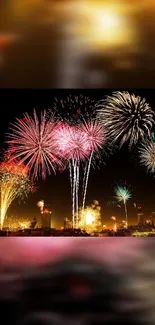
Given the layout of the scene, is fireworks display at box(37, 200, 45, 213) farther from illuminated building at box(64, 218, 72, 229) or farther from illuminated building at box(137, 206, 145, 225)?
illuminated building at box(137, 206, 145, 225)

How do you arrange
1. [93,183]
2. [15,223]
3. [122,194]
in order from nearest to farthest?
[15,223], [93,183], [122,194]

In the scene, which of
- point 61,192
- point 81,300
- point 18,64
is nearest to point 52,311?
point 81,300

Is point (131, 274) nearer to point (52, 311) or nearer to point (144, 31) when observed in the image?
point (52, 311)

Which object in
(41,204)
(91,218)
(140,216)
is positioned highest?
(41,204)

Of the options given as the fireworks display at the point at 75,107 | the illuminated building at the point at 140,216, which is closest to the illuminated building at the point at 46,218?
the illuminated building at the point at 140,216

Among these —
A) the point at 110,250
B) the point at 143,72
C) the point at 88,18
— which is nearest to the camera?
the point at 88,18

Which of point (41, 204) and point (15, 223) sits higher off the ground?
point (41, 204)

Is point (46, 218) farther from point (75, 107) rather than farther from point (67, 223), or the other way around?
point (75, 107)

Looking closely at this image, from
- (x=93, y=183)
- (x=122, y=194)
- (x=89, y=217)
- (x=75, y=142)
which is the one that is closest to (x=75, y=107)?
(x=93, y=183)

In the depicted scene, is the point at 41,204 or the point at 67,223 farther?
the point at 67,223
